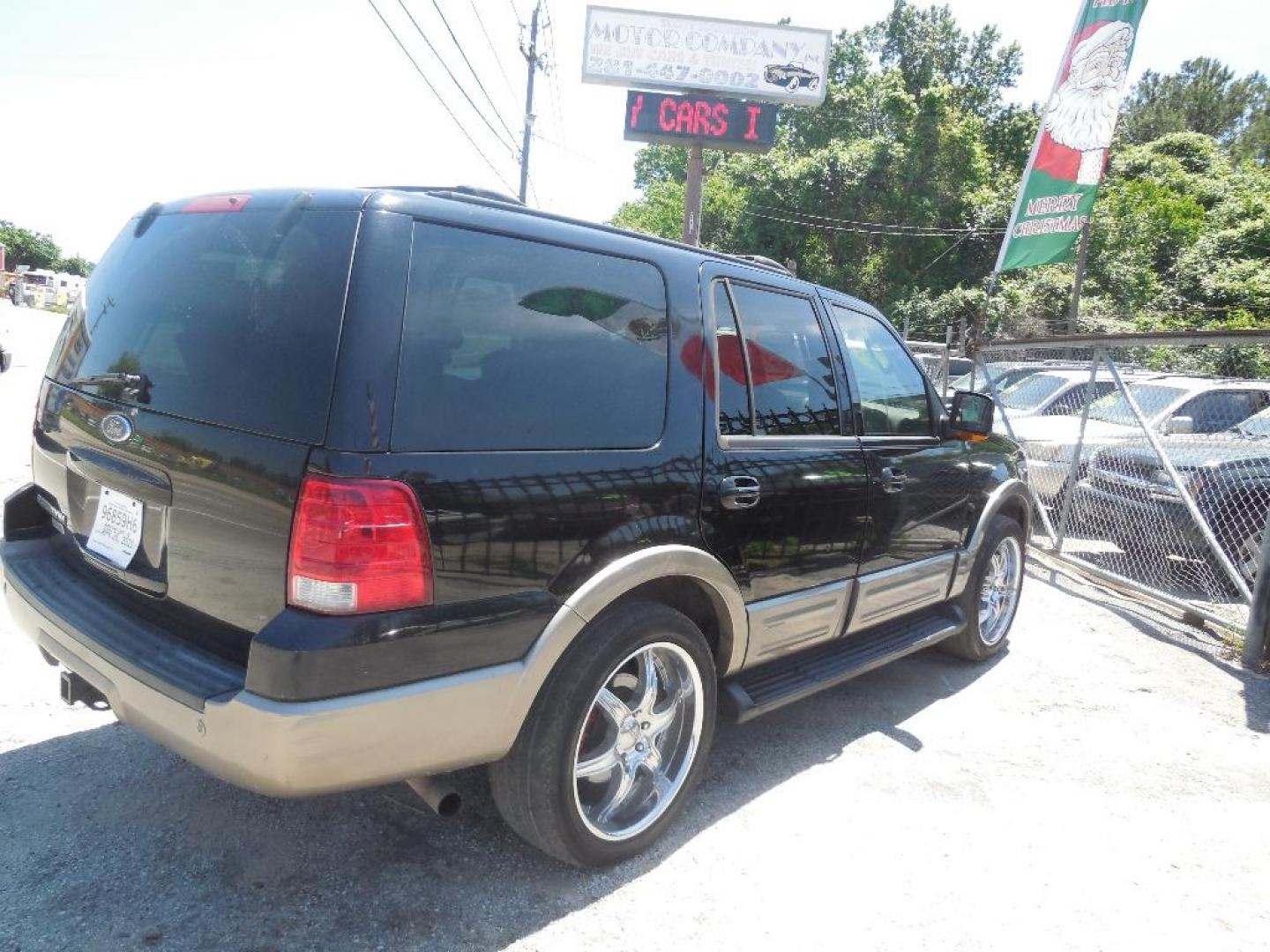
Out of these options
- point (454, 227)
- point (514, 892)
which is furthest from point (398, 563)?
point (514, 892)

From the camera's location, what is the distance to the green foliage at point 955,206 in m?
26.1

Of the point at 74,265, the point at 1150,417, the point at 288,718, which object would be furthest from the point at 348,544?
the point at 74,265

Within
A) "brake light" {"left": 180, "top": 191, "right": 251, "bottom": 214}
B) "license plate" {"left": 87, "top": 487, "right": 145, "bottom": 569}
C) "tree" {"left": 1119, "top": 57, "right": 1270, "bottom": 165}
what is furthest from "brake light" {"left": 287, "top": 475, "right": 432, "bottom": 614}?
"tree" {"left": 1119, "top": 57, "right": 1270, "bottom": 165}

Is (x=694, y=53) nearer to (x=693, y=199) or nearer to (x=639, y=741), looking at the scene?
(x=693, y=199)

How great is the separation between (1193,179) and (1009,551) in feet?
122

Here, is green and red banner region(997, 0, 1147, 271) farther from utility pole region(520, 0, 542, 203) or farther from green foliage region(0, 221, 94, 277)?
green foliage region(0, 221, 94, 277)

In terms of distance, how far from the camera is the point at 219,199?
2.46m

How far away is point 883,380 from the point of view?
3846mm

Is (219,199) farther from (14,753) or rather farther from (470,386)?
(14,753)

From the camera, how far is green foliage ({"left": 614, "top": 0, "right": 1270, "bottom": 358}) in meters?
26.1

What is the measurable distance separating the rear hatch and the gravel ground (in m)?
0.77

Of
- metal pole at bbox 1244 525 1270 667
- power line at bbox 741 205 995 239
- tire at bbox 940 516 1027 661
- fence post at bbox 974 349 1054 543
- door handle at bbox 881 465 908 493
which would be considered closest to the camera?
door handle at bbox 881 465 908 493

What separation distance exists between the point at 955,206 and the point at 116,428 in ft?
107

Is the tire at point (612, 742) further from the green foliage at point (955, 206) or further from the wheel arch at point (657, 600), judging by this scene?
the green foliage at point (955, 206)
